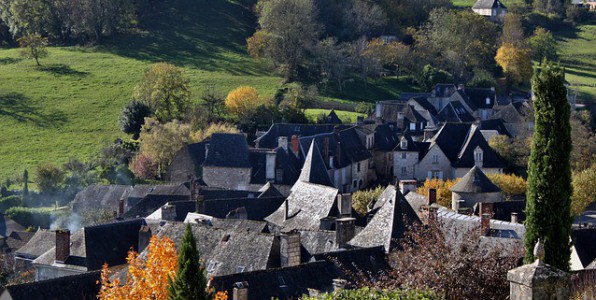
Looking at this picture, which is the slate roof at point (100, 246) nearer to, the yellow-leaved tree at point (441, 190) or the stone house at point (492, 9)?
the yellow-leaved tree at point (441, 190)

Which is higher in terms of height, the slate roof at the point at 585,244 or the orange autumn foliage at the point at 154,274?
the orange autumn foliage at the point at 154,274

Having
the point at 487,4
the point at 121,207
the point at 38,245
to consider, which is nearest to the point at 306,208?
the point at 38,245

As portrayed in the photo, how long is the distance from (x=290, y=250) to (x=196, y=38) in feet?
296

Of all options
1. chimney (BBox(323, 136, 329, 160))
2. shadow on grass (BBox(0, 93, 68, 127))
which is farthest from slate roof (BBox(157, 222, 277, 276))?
shadow on grass (BBox(0, 93, 68, 127))

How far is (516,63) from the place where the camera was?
11288 centimetres

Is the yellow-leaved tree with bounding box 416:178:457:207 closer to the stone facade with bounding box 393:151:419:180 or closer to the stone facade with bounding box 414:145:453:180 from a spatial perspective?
the stone facade with bounding box 414:145:453:180

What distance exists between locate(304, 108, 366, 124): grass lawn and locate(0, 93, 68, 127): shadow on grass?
2159 cm

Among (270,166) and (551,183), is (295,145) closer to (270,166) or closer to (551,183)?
(270,166)

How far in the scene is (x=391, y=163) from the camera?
80.1m

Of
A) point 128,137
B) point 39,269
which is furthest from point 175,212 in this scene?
point 128,137

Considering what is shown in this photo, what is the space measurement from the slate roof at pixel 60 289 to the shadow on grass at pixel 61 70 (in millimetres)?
77411

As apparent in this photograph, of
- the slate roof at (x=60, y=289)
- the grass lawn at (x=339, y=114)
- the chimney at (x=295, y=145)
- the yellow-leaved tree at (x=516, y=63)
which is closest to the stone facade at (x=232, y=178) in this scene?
the chimney at (x=295, y=145)

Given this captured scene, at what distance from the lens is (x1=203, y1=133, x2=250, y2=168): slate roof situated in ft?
230

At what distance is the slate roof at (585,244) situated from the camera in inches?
1544
